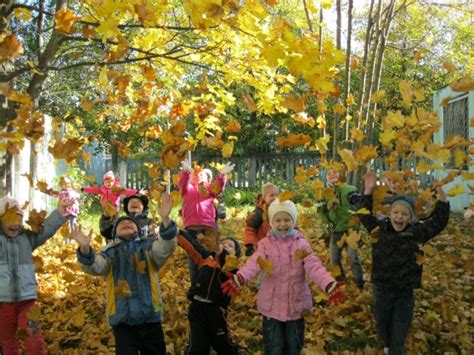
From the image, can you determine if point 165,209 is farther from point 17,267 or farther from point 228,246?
point 17,267

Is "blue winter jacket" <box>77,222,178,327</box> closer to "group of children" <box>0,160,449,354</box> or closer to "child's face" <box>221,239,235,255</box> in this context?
"group of children" <box>0,160,449,354</box>

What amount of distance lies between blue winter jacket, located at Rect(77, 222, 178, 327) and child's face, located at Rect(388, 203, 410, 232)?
1.69 meters

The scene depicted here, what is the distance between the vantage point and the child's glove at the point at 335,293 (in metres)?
3.16

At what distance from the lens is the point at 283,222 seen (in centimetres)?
366

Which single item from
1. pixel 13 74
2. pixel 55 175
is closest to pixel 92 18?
pixel 13 74

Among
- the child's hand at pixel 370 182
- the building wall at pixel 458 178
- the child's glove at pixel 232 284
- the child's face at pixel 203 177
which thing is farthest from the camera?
the building wall at pixel 458 178

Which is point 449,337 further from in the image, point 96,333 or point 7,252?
point 7,252

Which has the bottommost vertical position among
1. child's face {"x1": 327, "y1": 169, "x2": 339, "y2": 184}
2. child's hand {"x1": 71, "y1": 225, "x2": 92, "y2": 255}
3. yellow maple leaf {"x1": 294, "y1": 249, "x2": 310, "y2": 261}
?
yellow maple leaf {"x1": 294, "y1": 249, "x2": 310, "y2": 261}

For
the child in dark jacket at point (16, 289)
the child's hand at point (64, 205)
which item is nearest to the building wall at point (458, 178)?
the child's hand at point (64, 205)

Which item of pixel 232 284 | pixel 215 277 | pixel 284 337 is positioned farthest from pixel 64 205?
pixel 284 337

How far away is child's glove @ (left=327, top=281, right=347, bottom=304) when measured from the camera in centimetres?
316

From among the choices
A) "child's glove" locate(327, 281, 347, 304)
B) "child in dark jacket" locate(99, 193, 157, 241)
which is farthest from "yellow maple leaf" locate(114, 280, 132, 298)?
"child in dark jacket" locate(99, 193, 157, 241)

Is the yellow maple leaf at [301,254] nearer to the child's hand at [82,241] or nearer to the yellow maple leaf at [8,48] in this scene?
the child's hand at [82,241]

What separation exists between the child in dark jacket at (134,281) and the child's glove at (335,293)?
3.42ft
